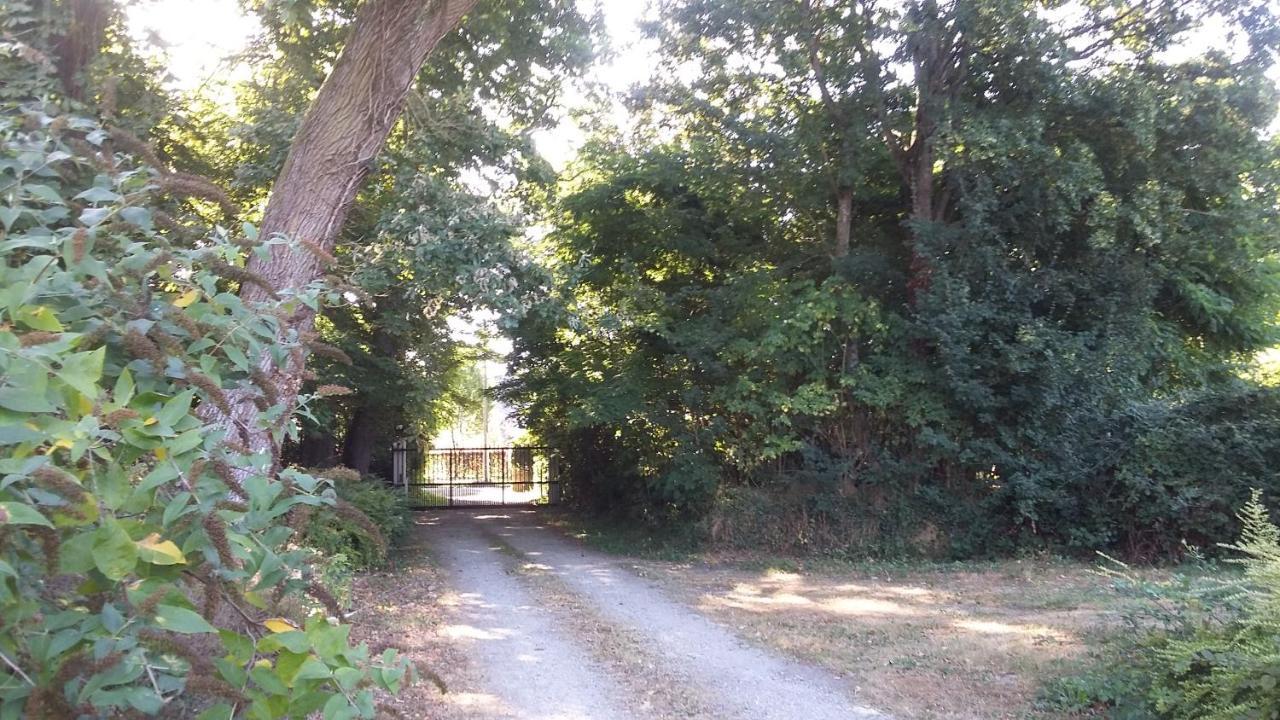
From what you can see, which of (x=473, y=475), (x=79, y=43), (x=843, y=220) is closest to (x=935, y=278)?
(x=843, y=220)

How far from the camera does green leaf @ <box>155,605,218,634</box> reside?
204 centimetres

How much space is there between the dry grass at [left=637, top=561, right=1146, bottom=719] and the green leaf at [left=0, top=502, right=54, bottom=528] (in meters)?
5.71

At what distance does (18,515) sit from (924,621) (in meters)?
9.00

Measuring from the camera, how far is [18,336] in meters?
2.10

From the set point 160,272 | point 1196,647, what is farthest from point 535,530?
point 160,272

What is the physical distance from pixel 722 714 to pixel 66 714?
485 cm

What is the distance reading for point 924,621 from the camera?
31.0 ft

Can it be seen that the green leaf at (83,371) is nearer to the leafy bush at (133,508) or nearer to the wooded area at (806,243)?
the leafy bush at (133,508)

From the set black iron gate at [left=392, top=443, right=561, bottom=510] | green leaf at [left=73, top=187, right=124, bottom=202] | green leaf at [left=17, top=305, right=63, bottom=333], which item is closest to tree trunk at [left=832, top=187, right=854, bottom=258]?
black iron gate at [left=392, top=443, right=561, bottom=510]

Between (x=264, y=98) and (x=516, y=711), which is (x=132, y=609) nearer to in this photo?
(x=516, y=711)

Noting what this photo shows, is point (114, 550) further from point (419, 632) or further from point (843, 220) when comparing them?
point (843, 220)

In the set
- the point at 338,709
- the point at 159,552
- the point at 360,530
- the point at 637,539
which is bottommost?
the point at 637,539

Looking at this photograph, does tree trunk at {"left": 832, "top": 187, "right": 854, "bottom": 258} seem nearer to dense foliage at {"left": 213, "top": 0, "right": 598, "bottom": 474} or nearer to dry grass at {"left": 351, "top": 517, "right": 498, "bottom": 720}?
dense foliage at {"left": 213, "top": 0, "right": 598, "bottom": 474}

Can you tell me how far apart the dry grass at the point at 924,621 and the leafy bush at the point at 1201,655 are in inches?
20.3
